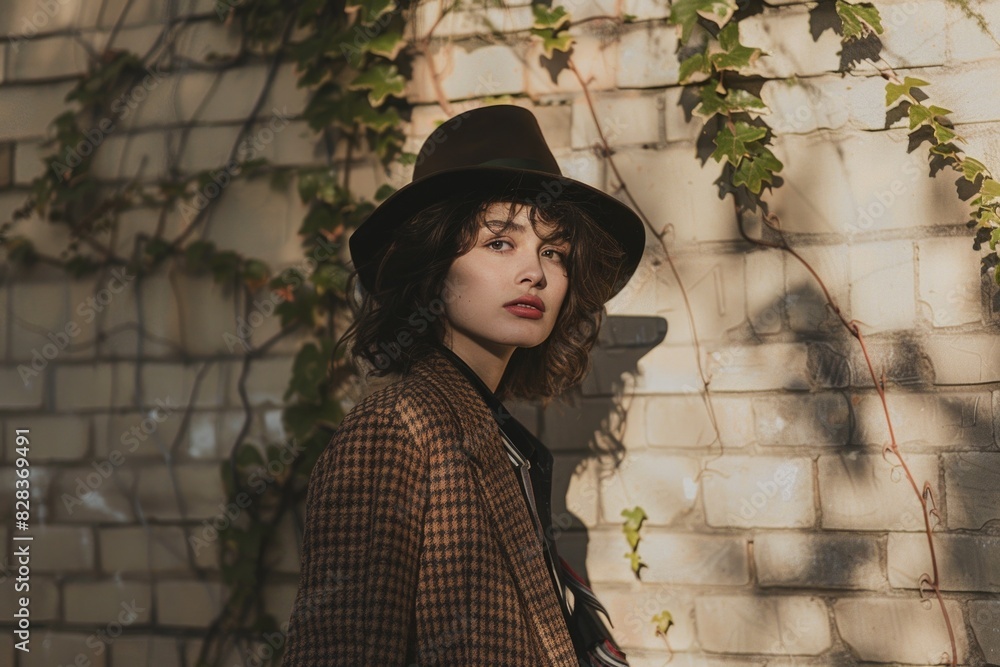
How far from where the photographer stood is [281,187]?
2.96m

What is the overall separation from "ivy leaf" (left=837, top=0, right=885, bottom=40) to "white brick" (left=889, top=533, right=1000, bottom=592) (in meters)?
1.32

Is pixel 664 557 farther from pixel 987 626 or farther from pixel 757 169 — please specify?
pixel 757 169

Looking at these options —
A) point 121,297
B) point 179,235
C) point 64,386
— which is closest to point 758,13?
point 179,235

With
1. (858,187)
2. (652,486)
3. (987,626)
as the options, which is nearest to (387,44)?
(858,187)

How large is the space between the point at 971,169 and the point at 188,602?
8.50 ft

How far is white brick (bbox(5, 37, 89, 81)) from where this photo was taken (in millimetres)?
3148

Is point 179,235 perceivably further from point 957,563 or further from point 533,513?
point 957,563

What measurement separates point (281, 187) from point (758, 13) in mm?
1510

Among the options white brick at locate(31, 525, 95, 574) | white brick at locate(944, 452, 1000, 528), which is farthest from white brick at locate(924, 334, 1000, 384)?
white brick at locate(31, 525, 95, 574)

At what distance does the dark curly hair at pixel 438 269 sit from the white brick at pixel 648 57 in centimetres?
76

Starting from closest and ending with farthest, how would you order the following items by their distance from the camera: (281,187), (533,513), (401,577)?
(401,577), (533,513), (281,187)

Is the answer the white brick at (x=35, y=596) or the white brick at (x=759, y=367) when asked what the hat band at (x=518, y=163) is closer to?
the white brick at (x=759, y=367)

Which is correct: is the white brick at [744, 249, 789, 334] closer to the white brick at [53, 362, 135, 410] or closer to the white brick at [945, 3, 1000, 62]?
the white brick at [945, 3, 1000, 62]

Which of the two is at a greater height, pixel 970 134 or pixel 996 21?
pixel 996 21
